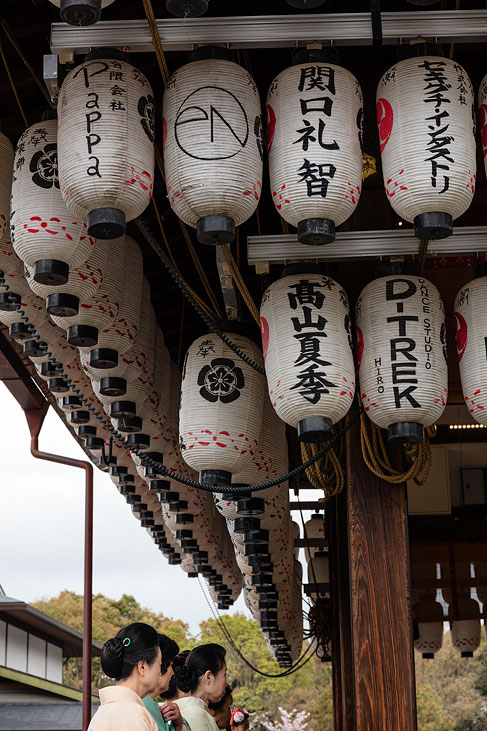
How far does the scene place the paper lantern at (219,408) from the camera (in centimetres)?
454

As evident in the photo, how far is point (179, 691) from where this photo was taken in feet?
17.4

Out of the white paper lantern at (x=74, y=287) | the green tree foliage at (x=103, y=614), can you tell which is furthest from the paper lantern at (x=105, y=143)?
the green tree foliage at (x=103, y=614)

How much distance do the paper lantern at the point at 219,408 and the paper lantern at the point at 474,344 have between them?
43.5 inches

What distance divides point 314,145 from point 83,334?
176 centimetres

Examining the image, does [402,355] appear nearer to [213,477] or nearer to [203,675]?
[213,477]

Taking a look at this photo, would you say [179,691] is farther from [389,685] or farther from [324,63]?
[324,63]

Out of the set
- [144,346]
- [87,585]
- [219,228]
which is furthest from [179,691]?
[87,585]

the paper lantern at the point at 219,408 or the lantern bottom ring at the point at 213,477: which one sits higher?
the paper lantern at the point at 219,408

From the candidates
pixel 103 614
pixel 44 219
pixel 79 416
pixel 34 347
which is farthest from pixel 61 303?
pixel 103 614

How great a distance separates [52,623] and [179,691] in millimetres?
13739

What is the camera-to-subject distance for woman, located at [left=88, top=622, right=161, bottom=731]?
129 inches

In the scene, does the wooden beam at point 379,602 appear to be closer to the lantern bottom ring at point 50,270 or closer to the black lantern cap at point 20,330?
the lantern bottom ring at point 50,270

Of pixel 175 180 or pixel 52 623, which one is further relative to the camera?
pixel 52 623

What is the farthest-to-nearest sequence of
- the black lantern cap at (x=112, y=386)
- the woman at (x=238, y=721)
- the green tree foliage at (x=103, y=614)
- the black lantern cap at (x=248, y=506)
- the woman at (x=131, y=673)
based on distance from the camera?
the green tree foliage at (x=103, y=614)
the woman at (x=238, y=721)
the black lantern cap at (x=248, y=506)
the black lantern cap at (x=112, y=386)
the woman at (x=131, y=673)
